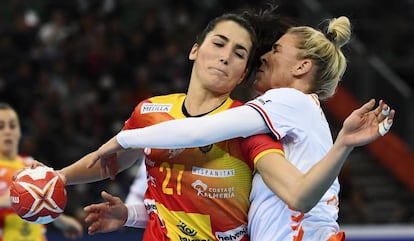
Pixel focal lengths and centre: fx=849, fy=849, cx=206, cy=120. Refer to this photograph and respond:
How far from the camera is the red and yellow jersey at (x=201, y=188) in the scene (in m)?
3.68

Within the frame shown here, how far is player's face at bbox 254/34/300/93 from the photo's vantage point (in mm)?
3820

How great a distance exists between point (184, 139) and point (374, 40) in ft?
36.6

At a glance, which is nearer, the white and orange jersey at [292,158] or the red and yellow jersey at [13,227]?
the white and orange jersey at [292,158]

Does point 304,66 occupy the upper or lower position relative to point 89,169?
upper

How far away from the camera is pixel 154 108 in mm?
3902

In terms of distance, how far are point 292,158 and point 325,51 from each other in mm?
547

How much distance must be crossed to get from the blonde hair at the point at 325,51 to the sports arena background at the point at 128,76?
5.66 meters

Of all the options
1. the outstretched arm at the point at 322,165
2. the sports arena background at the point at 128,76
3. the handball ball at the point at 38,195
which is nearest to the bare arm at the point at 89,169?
the handball ball at the point at 38,195

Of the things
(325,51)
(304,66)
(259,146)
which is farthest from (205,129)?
(325,51)

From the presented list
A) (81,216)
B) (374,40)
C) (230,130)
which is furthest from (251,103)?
(374,40)

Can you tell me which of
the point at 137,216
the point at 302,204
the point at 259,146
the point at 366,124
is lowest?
the point at 137,216

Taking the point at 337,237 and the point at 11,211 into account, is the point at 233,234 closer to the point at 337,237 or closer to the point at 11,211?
the point at 337,237

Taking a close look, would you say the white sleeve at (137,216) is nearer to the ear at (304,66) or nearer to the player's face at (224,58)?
the player's face at (224,58)

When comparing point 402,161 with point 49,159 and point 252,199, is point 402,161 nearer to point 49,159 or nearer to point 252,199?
point 49,159
